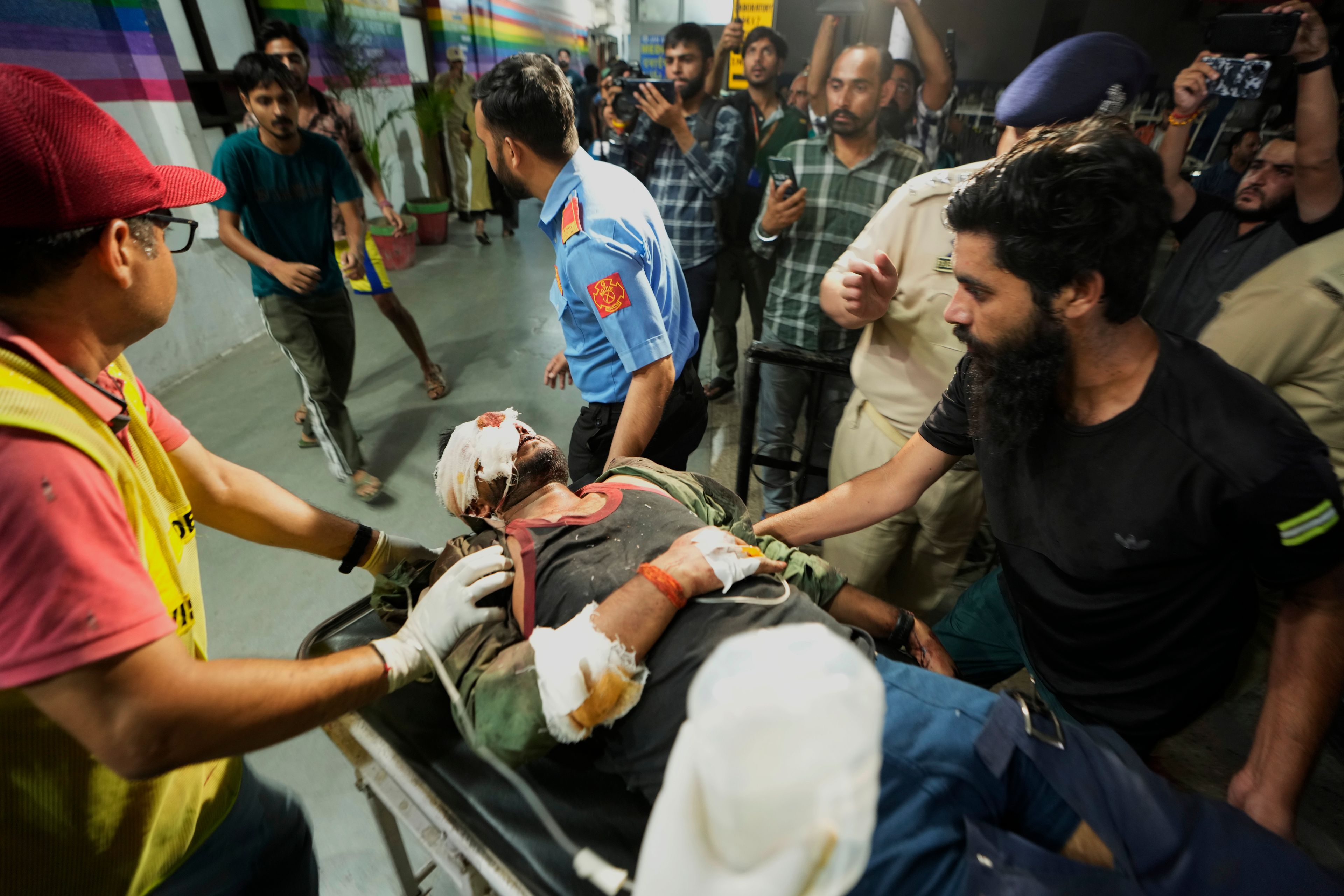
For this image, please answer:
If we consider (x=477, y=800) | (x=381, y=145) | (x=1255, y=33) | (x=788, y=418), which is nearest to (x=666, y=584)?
(x=477, y=800)

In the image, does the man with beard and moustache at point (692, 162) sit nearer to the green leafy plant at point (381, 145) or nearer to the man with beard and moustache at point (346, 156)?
the man with beard and moustache at point (346, 156)

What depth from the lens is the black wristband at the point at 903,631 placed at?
1.68 metres

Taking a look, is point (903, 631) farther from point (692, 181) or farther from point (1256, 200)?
point (692, 181)

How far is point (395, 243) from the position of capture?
22.1 ft

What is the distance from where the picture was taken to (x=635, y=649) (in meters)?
1.18

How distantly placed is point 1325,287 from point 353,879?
10.6 feet

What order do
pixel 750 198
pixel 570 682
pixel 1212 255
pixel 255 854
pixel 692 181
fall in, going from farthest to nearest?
pixel 750 198 → pixel 692 181 → pixel 1212 255 → pixel 255 854 → pixel 570 682

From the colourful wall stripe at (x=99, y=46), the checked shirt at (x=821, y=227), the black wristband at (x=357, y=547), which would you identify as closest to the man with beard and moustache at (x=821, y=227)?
the checked shirt at (x=821, y=227)

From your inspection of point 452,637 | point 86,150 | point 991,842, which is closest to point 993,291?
point 991,842

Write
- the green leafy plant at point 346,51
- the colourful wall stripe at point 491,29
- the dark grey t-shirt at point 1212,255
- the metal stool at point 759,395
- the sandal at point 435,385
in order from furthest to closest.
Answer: the colourful wall stripe at point 491,29
the green leafy plant at point 346,51
the sandal at point 435,385
the metal stool at point 759,395
the dark grey t-shirt at point 1212,255

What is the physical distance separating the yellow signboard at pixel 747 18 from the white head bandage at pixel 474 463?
14.2 feet

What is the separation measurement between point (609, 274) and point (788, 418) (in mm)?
1506

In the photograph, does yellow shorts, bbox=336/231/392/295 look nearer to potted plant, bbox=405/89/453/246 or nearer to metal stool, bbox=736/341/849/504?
metal stool, bbox=736/341/849/504

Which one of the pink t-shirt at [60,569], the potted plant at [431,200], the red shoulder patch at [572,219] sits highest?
the red shoulder patch at [572,219]
